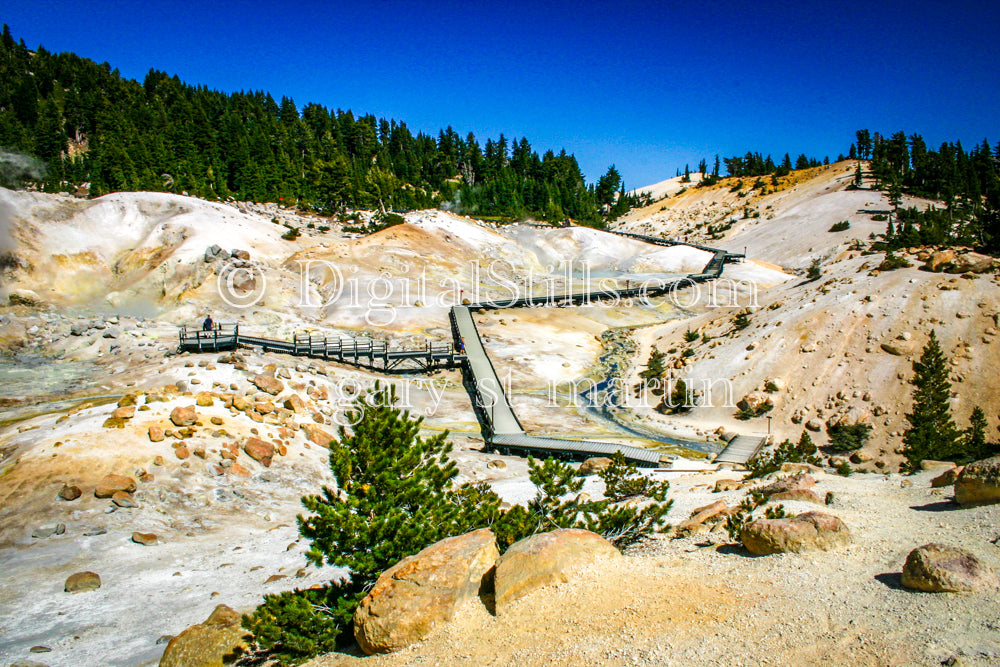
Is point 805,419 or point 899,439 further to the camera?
point 805,419

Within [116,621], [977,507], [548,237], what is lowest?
[116,621]

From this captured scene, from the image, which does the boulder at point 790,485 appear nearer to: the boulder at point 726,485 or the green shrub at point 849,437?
the boulder at point 726,485

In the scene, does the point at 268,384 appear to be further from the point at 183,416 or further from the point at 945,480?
the point at 945,480

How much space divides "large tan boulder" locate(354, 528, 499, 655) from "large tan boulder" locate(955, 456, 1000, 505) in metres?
9.54

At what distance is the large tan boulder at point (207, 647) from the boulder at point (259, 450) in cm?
1177

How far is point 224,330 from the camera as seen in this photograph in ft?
126

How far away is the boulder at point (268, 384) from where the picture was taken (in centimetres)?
2647

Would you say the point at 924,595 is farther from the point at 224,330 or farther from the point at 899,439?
the point at 224,330

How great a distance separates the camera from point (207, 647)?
400 inches

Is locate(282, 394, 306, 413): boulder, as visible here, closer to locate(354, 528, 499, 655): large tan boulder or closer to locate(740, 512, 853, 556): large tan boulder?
locate(354, 528, 499, 655): large tan boulder

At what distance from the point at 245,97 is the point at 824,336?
13546cm

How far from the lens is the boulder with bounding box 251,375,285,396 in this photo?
26469mm

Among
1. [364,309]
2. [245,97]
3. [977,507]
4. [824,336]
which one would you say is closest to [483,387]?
[364,309]

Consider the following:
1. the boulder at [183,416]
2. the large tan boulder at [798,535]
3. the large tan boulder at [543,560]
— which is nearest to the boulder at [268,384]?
the boulder at [183,416]
